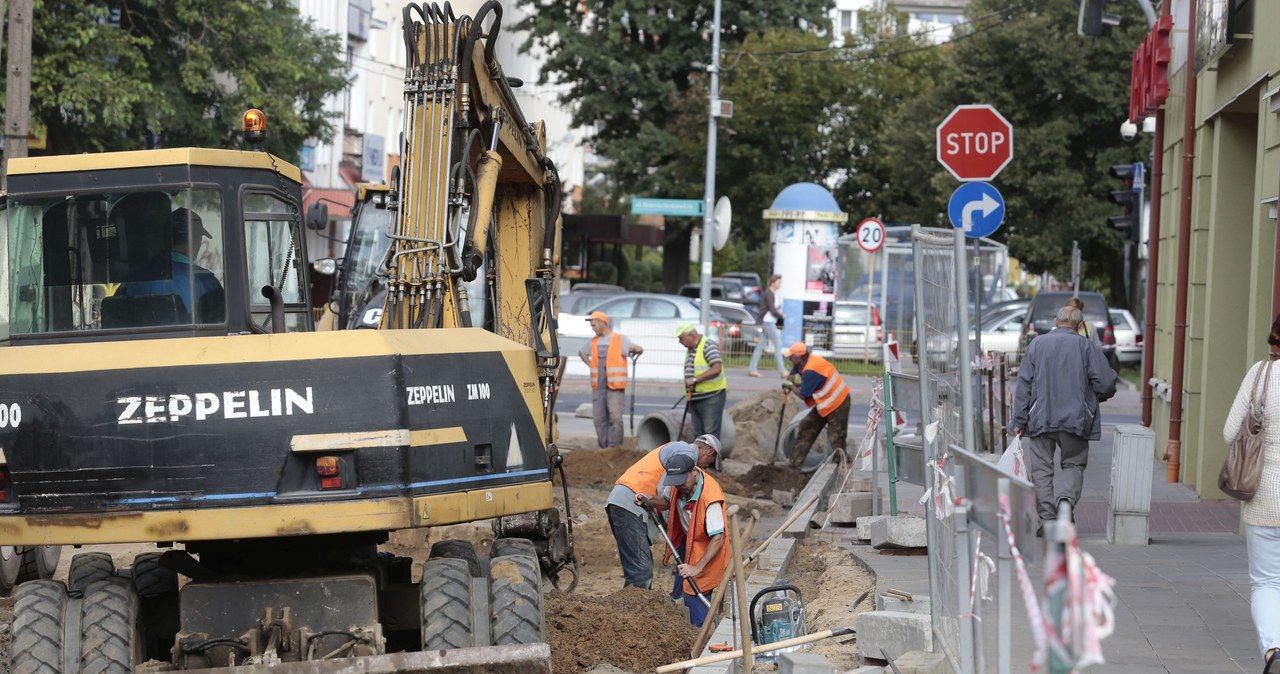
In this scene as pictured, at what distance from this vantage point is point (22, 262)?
731 cm

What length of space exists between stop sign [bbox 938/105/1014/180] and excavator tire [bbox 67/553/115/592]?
26.5 feet

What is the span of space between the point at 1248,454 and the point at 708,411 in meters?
10.0

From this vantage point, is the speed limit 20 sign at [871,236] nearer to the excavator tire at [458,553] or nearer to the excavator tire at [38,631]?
the excavator tire at [458,553]

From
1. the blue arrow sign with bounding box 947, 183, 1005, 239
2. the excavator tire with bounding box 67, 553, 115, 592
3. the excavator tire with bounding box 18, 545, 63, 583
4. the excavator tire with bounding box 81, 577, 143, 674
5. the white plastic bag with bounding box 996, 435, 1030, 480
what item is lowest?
the excavator tire with bounding box 18, 545, 63, 583

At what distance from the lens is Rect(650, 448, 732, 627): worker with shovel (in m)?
9.10

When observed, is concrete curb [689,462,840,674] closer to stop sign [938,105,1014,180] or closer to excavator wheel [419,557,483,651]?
excavator wheel [419,557,483,651]

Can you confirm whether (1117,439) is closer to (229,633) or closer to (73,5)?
(229,633)

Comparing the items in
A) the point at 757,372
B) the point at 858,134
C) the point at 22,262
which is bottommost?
the point at 757,372

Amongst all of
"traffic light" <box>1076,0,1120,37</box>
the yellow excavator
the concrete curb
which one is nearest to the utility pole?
the yellow excavator

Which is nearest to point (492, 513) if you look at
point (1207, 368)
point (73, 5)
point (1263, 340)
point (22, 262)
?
point (22, 262)

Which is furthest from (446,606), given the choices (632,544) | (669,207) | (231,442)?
(669,207)

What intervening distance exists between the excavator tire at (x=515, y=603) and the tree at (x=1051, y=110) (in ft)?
111

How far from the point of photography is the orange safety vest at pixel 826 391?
54.0ft

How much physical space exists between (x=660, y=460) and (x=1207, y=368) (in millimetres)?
7362
